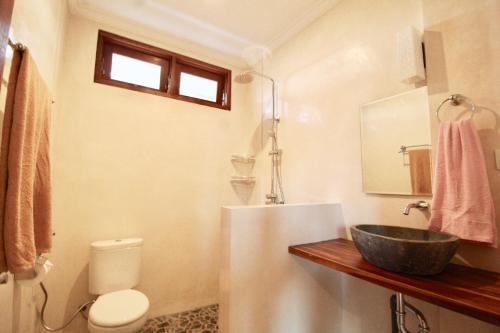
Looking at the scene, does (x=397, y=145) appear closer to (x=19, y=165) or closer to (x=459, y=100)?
(x=459, y=100)

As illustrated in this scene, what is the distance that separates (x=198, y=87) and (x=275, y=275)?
2.15 m

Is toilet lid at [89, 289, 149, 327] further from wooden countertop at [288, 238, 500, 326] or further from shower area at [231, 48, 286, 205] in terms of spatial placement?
shower area at [231, 48, 286, 205]

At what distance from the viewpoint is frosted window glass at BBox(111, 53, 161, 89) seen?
6.99 feet

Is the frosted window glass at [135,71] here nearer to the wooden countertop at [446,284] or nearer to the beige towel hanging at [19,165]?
the beige towel hanging at [19,165]

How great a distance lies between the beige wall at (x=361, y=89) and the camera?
41.9 inches

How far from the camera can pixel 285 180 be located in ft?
7.34

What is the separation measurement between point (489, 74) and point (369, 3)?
0.98m

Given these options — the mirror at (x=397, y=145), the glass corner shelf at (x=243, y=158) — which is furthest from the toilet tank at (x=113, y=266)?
the mirror at (x=397, y=145)

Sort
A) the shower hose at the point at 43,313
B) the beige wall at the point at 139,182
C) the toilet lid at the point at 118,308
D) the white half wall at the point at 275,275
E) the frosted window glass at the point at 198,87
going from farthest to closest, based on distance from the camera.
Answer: the frosted window glass at the point at 198,87, the beige wall at the point at 139,182, the shower hose at the point at 43,313, the toilet lid at the point at 118,308, the white half wall at the point at 275,275

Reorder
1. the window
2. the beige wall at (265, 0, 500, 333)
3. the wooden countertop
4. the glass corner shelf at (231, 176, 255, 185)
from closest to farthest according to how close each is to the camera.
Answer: the wooden countertop → the beige wall at (265, 0, 500, 333) → the window → the glass corner shelf at (231, 176, 255, 185)

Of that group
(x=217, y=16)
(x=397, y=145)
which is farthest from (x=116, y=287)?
(x=217, y=16)

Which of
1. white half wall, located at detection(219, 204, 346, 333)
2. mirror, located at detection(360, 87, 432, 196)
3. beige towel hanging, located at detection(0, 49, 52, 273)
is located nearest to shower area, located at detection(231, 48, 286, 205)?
white half wall, located at detection(219, 204, 346, 333)

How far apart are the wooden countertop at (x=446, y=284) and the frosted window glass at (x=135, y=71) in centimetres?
221

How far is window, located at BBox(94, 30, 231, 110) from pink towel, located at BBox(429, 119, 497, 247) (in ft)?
6.95
